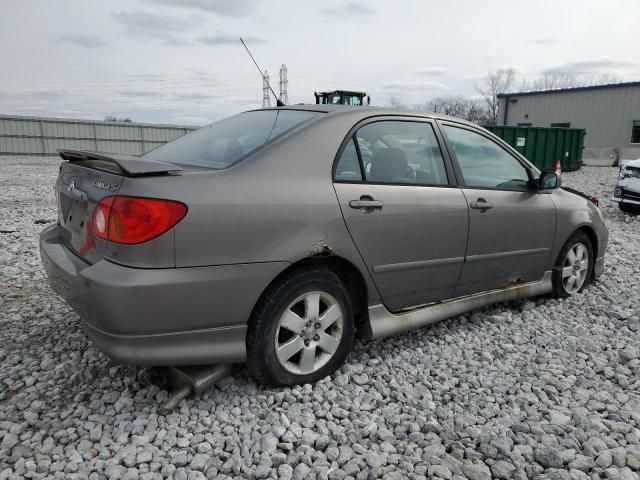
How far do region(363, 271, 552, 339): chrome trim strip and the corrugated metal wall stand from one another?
2302 centimetres

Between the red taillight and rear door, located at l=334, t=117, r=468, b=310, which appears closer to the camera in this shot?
the red taillight

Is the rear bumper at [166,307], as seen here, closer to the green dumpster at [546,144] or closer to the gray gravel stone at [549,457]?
the gray gravel stone at [549,457]

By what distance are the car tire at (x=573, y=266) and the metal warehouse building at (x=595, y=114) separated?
72.1 ft

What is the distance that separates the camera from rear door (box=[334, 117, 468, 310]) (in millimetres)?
2889

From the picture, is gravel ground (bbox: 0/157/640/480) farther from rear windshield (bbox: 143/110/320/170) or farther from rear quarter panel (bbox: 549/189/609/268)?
rear windshield (bbox: 143/110/320/170)

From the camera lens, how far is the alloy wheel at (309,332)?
2.71m

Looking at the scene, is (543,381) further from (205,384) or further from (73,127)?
(73,127)

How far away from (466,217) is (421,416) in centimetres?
136

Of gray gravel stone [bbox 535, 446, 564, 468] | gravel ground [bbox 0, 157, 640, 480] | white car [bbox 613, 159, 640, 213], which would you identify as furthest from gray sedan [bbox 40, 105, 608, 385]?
white car [bbox 613, 159, 640, 213]

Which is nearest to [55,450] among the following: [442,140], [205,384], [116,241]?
[205,384]

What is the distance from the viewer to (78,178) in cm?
270

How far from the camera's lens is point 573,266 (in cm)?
446

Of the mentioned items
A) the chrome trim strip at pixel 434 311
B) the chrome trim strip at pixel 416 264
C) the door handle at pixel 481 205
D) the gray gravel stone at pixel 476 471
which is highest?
the door handle at pixel 481 205

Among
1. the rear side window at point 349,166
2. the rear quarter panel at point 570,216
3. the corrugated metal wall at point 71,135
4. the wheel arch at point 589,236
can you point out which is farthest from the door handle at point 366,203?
the corrugated metal wall at point 71,135
